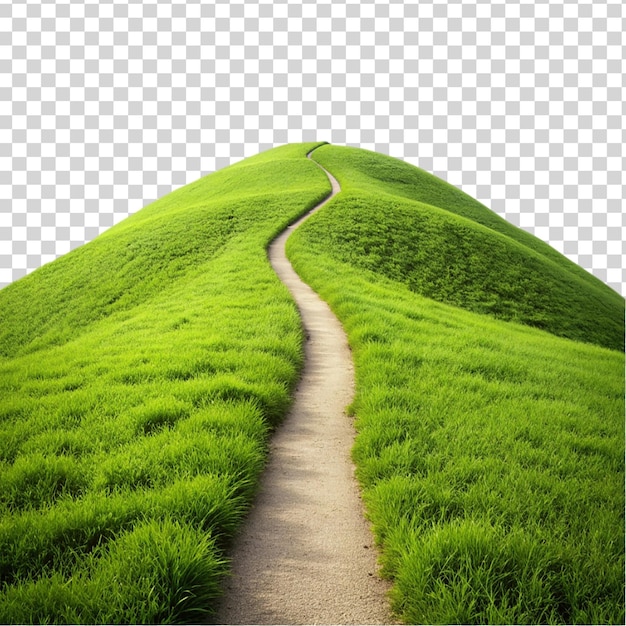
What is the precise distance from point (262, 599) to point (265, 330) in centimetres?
753

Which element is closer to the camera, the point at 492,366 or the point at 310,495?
the point at 310,495

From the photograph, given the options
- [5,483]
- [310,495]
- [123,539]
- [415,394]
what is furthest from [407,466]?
[5,483]

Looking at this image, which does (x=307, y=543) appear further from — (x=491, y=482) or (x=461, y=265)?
(x=461, y=265)

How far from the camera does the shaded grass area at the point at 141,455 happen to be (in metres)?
3.39

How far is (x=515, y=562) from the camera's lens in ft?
12.1

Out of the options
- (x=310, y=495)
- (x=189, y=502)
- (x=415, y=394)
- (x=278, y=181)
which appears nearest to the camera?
(x=189, y=502)

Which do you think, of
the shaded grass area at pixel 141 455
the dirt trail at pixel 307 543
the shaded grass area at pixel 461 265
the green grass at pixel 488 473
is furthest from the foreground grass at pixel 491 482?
the shaded grass area at pixel 461 265

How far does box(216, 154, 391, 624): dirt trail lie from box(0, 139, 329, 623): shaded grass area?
0.84ft

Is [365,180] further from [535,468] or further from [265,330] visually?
[535,468]

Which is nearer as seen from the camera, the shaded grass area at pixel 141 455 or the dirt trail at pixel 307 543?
the shaded grass area at pixel 141 455

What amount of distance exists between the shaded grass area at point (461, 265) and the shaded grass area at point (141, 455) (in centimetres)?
1196

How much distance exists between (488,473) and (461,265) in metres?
24.2

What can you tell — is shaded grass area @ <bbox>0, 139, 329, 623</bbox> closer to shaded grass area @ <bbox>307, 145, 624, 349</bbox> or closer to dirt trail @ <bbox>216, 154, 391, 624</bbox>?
dirt trail @ <bbox>216, 154, 391, 624</bbox>

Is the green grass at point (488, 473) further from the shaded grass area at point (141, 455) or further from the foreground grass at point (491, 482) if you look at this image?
the shaded grass area at point (141, 455)
